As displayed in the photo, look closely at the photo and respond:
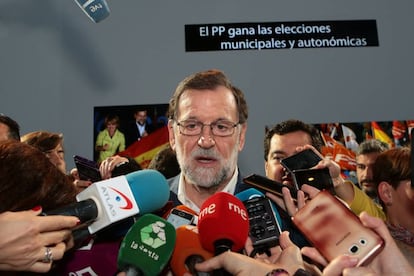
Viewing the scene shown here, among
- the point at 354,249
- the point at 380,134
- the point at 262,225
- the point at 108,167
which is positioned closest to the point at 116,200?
the point at 262,225

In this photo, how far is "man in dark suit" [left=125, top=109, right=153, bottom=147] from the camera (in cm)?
333

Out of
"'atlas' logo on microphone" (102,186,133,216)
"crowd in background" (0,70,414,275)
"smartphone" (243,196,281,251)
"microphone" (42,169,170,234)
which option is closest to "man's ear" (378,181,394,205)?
"crowd in background" (0,70,414,275)

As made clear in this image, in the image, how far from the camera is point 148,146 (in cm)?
333

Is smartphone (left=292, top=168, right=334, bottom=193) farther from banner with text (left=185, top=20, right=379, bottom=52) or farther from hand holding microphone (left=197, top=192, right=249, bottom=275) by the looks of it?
banner with text (left=185, top=20, right=379, bottom=52)

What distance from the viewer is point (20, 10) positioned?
11.8 ft

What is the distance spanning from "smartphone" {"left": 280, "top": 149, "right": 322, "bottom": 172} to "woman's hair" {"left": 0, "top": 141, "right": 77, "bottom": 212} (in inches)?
29.9

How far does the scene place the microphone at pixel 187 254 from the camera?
102 centimetres

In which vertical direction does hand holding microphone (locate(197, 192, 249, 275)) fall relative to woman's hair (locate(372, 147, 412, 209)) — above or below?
below

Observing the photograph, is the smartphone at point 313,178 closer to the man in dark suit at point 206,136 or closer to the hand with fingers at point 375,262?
the man in dark suit at point 206,136

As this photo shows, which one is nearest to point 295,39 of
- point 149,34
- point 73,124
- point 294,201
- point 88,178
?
point 149,34

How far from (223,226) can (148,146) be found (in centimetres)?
241

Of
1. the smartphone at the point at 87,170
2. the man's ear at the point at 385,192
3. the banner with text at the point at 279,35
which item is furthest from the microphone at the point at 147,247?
the banner with text at the point at 279,35

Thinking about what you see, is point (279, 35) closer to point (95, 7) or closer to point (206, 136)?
point (95, 7)

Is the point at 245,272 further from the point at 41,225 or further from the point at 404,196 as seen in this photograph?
the point at 404,196
